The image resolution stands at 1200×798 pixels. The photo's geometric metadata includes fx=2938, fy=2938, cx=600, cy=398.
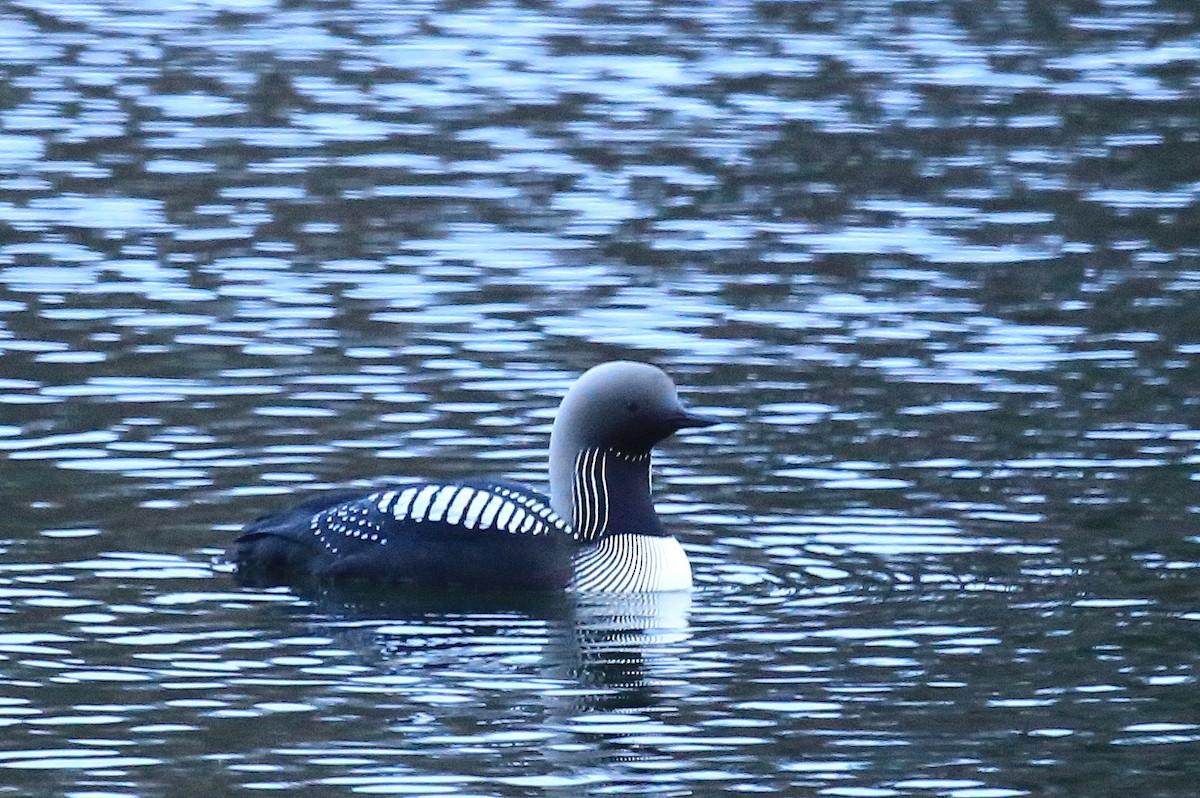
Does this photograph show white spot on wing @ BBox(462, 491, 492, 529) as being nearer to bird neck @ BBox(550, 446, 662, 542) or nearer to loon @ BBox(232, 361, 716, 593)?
loon @ BBox(232, 361, 716, 593)

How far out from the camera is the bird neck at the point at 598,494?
11.8 meters

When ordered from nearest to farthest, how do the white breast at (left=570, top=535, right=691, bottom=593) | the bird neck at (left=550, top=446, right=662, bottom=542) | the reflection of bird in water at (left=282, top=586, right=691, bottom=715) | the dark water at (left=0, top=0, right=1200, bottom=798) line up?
the dark water at (left=0, top=0, right=1200, bottom=798)
the reflection of bird in water at (left=282, top=586, right=691, bottom=715)
the white breast at (left=570, top=535, right=691, bottom=593)
the bird neck at (left=550, top=446, right=662, bottom=542)

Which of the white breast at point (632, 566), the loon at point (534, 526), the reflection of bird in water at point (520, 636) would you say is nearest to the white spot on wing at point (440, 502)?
the loon at point (534, 526)

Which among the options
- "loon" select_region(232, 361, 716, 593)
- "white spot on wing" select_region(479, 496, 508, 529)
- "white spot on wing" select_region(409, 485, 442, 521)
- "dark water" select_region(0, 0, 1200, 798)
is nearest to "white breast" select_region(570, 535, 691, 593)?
"loon" select_region(232, 361, 716, 593)

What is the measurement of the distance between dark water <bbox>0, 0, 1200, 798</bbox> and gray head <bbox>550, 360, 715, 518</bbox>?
60 centimetres

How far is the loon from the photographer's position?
11625 mm

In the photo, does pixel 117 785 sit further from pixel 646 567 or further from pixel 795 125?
pixel 795 125

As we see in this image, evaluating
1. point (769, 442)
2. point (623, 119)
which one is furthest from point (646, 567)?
point (623, 119)

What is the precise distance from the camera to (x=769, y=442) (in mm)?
13805

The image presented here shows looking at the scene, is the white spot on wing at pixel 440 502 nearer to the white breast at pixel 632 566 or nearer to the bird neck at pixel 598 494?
the bird neck at pixel 598 494

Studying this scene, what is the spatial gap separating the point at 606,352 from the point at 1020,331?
2.39 metres

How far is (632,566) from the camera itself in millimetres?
11680

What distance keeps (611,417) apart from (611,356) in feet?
11.6

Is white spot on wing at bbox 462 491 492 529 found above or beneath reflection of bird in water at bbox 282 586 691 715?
above
